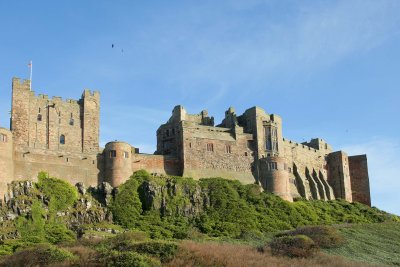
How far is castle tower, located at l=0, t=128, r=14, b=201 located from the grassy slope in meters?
34.5

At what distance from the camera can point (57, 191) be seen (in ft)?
232

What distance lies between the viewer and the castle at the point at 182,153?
244 feet

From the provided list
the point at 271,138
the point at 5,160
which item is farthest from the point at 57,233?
the point at 271,138

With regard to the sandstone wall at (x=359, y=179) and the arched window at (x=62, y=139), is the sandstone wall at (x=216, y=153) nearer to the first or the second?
the arched window at (x=62, y=139)

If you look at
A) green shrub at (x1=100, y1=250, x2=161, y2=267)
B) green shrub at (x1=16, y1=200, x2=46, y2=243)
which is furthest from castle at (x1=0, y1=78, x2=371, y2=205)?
green shrub at (x1=100, y1=250, x2=161, y2=267)

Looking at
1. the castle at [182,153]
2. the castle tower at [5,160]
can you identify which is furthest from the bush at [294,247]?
the castle tower at [5,160]

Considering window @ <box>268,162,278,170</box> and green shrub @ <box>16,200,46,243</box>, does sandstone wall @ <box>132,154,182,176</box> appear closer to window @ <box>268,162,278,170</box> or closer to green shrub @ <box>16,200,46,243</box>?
window @ <box>268,162,278,170</box>

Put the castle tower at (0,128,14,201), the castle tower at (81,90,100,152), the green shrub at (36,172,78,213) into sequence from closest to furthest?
the castle tower at (0,128,14,201), the green shrub at (36,172,78,213), the castle tower at (81,90,100,152)

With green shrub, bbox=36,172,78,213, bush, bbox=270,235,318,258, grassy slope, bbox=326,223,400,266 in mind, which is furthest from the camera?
green shrub, bbox=36,172,78,213

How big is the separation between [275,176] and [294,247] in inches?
1512

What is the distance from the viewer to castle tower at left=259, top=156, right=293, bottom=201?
280 feet

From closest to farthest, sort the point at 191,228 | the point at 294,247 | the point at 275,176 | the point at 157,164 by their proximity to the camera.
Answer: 1. the point at 294,247
2. the point at 191,228
3. the point at 157,164
4. the point at 275,176

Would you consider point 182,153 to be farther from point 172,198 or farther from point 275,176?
point 275,176

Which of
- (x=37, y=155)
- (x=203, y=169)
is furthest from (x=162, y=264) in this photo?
(x=203, y=169)
